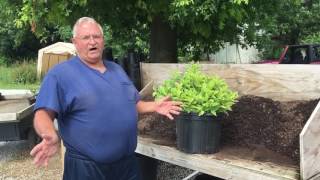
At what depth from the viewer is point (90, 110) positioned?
3197 mm

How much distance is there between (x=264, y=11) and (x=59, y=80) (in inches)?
130

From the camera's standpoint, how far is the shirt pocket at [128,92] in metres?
3.38

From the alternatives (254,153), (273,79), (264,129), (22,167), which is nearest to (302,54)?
(22,167)

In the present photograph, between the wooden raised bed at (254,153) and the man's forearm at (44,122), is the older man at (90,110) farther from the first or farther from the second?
the wooden raised bed at (254,153)

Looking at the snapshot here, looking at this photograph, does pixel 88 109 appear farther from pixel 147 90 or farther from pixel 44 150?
pixel 147 90

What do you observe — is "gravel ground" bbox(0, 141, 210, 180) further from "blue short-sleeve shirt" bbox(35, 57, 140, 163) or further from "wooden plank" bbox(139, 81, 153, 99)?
"blue short-sleeve shirt" bbox(35, 57, 140, 163)

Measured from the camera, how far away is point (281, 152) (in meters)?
Answer: 3.45

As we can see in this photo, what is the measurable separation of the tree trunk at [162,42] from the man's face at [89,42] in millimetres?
2694

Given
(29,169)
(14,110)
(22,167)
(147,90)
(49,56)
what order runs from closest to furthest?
1. (147,90)
2. (29,169)
3. (22,167)
4. (14,110)
5. (49,56)

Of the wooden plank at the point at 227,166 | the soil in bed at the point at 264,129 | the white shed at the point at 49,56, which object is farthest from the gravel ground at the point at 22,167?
the white shed at the point at 49,56

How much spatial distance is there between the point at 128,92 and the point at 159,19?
2632 millimetres

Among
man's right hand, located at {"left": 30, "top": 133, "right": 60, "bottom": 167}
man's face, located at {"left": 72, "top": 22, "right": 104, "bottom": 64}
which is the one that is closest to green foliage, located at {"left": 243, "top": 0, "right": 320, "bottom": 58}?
man's face, located at {"left": 72, "top": 22, "right": 104, "bottom": 64}

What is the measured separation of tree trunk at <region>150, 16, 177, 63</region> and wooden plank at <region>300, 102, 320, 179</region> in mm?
3180

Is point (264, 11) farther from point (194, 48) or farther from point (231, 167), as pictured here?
point (231, 167)
